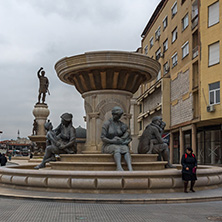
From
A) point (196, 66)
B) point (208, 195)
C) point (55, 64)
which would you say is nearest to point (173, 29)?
point (196, 66)

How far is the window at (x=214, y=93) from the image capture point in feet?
85.6

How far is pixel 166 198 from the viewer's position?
7.52m

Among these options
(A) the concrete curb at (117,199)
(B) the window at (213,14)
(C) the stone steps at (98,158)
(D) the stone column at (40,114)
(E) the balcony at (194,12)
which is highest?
(E) the balcony at (194,12)

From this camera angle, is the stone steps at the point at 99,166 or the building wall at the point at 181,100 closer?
the stone steps at the point at 99,166

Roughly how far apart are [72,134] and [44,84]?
819 inches

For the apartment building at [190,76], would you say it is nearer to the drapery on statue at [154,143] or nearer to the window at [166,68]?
the window at [166,68]

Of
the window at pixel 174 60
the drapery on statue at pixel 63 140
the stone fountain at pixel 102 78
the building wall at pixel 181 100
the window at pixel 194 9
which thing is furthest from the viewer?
the window at pixel 174 60

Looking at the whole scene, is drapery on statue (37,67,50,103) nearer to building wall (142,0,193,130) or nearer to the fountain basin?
building wall (142,0,193,130)

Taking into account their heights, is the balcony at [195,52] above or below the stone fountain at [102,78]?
above

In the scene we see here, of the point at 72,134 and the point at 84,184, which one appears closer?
the point at 84,184

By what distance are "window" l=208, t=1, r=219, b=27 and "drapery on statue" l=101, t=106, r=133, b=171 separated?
1954 centimetres

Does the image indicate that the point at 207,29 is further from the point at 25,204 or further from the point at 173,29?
the point at 25,204

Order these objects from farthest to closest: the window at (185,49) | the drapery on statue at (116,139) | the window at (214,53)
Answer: the window at (185,49)
the window at (214,53)
the drapery on statue at (116,139)

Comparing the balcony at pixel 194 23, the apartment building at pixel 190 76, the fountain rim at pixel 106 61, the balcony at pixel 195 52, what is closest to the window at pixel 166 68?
the apartment building at pixel 190 76
